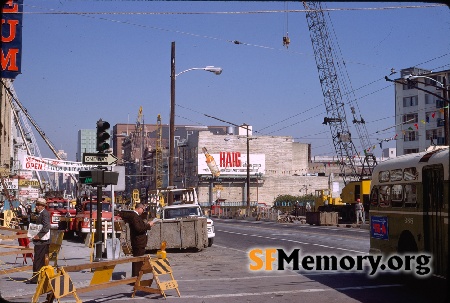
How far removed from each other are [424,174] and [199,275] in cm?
695

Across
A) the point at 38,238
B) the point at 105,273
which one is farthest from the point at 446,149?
the point at 38,238

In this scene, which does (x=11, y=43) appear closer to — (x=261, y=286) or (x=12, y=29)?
(x=12, y=29)

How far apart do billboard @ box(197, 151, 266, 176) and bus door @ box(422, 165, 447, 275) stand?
325 feet

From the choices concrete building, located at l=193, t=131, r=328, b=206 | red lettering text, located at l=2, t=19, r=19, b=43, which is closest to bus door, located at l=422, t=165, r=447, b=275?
red lettering text, located at l=2, t=19, r=19, b=43

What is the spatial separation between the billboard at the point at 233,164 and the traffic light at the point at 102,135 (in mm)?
93351

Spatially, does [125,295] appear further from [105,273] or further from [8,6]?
[8,6]

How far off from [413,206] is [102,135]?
911 cm

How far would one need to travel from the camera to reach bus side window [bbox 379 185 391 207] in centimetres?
1605

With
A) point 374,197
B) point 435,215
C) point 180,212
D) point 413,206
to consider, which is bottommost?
point 180,212

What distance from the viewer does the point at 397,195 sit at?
15430mm

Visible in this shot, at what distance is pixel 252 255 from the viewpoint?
24.2 metres

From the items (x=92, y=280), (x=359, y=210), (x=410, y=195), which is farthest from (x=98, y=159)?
(x=359, y=210)

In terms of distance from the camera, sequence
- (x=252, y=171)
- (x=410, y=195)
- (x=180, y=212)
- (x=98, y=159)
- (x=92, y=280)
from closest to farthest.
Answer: (x=92, y=280) < (x=410, y=195) < (x=98, y=159) < (x=180, y=212) < (x=252, y=171)

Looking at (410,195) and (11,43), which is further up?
(11,43)
